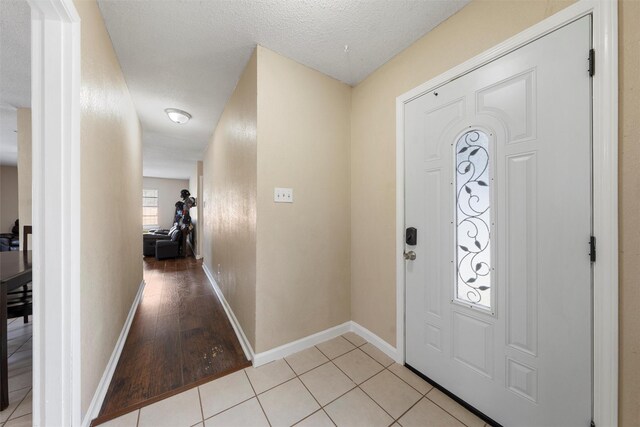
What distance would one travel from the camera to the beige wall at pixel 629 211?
895mm

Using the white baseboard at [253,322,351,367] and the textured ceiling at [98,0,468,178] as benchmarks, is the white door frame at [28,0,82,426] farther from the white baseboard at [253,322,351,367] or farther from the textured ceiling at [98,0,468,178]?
the white baseboard at [253,322,351,367]

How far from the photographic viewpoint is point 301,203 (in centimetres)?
196

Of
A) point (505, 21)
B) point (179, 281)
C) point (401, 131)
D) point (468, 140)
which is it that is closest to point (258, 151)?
point (401, 131)

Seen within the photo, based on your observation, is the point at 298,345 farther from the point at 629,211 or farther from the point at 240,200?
the point at 629,211

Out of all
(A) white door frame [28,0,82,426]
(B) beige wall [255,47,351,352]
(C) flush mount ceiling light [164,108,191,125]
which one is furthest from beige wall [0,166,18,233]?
(B) beige wall [255,47,351,352]

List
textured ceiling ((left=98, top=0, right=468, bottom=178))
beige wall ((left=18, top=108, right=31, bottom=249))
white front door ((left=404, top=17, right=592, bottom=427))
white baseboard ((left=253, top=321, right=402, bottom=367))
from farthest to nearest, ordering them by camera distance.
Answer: beige wall ((left=18, top=108, right=31, bottom=249))
white baseboard ((left=253, top=321, right=402, bottom=367))
textured ceiling ((left=98, top=0, right=468, bottom=178))
white front door ((left=404, top=17, right=592, bottom=427))

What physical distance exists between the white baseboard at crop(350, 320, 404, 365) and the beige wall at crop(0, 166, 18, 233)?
976 centimetres

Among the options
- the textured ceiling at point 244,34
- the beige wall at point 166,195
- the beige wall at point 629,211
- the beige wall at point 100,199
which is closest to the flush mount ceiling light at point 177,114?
the textured ceiling at point 244,34

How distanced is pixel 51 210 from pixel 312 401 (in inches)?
65.1

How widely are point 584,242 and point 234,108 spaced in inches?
109

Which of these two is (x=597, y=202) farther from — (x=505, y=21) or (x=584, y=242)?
(x=505, y=21)

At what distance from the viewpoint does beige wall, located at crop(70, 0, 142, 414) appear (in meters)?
1.21

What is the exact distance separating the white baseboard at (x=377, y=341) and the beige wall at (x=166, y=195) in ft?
29.4

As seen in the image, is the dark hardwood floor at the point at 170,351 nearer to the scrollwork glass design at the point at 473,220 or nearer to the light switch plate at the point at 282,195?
the light switch plate at the point at 282,195
